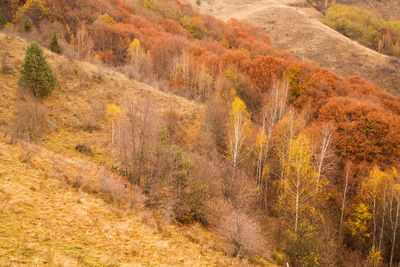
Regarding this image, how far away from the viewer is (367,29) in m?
107

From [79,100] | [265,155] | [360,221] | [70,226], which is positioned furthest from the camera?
[79,100]

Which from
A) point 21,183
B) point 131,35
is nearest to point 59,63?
point 21,183

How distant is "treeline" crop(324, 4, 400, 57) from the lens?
100 metres

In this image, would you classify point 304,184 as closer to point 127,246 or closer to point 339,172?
point 339,172

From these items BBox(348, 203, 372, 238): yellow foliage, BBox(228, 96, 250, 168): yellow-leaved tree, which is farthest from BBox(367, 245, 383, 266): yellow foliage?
BBox(228, 96, 250, 168): yellow-leaved tree

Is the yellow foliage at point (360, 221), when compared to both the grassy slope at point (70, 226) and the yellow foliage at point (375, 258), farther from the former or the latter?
the grassy slope at point (70, 226)

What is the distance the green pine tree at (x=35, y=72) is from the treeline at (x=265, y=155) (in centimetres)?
642

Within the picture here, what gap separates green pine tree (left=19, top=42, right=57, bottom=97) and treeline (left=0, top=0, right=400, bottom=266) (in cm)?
642

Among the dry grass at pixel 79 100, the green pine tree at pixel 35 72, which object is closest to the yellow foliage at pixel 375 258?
the dry grass at pixel 79 100

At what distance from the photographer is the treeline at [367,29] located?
328ft

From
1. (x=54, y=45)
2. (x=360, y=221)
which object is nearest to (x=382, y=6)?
(x=360, y=221)

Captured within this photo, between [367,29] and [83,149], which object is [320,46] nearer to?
[367,29]

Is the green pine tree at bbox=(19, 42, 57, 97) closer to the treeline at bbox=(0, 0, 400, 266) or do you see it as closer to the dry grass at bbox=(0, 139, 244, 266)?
the treeline at bbox=(0, 0, 400, 266)

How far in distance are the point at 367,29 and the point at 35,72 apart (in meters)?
135
